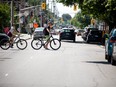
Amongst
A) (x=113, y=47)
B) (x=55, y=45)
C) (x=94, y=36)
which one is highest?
(x=113, y=47)

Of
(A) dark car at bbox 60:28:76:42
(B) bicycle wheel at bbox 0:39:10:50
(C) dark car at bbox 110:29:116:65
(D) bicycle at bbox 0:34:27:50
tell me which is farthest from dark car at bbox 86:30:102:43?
(C) dark car at bbox 110:29:116:65

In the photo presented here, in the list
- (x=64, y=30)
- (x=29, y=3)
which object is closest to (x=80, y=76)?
(x=64, y=30)

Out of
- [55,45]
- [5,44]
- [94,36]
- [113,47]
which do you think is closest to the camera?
[113,47]

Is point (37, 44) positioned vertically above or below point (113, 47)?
below

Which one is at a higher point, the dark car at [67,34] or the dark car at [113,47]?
the dark car at [113,47]

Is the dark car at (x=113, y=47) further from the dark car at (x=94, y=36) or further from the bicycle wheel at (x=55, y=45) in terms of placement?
the dark car at (x=94, y=36)

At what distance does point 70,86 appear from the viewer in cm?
1305

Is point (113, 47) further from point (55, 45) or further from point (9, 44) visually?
point (9, 44)

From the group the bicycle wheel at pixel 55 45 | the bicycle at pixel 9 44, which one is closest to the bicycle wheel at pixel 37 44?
the bicycle at pixel 9 44

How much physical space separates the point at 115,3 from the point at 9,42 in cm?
1349

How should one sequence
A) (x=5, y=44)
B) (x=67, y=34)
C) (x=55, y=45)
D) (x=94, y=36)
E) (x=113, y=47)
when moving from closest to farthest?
(x=113, y=47) → (x=55, y=45) → (x=5, y=44) → (x=94, y=36) → (x=67, y=34)

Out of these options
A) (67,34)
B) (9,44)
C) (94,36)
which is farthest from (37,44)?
(67,34)

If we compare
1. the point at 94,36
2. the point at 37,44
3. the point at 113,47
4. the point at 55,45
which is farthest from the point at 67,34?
the point at 113,47

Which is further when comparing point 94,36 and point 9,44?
point 94,36
